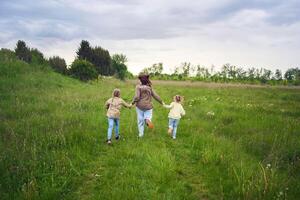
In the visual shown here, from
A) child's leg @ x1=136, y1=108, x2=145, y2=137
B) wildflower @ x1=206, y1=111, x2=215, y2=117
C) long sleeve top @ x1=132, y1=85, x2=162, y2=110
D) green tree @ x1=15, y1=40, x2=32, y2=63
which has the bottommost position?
wildflower @ x1=206, y1=111, x2=215, y2=117

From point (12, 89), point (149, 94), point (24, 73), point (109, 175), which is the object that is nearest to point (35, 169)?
point (109, 175)

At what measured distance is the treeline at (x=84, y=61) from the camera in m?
40.3

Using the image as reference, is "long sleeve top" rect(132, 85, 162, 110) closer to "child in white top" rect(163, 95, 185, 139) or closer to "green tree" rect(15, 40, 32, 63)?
"child in white top" rect(163, 95, 185, 139)

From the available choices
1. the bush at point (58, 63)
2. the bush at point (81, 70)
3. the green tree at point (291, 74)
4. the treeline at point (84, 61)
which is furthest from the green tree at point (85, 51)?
the green tree at point (291, 74)

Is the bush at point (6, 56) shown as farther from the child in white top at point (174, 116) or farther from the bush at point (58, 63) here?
the child in white top at point (174, 116)

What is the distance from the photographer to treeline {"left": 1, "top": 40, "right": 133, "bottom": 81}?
4026 cm

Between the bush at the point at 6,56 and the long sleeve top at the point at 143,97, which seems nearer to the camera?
the long sleeve top at the point at 143,97

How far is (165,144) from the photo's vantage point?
908cm

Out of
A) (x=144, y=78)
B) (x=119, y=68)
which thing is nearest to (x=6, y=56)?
(x=144, y=78)

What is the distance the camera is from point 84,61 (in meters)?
41.0

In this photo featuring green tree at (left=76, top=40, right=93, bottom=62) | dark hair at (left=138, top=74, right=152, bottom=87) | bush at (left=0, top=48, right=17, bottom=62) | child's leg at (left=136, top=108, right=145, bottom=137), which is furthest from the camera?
green tree at (left=76, top=40, right=93, bottom=62)

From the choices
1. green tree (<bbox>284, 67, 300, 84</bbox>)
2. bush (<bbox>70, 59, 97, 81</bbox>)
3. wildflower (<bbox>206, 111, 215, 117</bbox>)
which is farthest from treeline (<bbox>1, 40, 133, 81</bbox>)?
green tree (<bbox>284, 67, 300, 84</bbox>)

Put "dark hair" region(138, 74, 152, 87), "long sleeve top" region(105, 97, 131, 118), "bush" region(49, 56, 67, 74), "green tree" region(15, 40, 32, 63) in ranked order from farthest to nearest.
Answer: "green tree" region(15, 40, 32, 63)
"bush" region(49, 56, 67, 74)
"dark hair" region(138, 74, 152, 87)
"long sleeve top" region(105, 97, 131, 118)

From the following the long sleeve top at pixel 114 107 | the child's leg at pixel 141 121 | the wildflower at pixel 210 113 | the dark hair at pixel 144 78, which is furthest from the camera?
the wildflower at pixel 210 113
